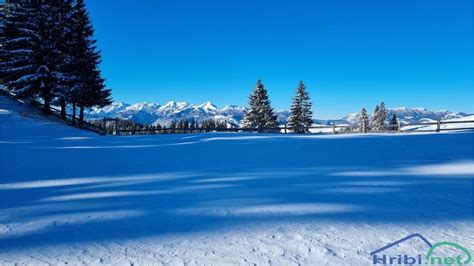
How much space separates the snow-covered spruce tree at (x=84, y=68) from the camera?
2707 centimetres

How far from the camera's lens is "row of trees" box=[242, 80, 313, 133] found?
43688 millimetres

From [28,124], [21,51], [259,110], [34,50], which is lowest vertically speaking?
[28,124]

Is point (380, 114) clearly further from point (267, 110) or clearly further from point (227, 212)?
point (227, 212)

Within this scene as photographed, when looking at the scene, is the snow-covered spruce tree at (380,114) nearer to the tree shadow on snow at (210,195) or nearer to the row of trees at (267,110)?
the row of trees at (267,110)

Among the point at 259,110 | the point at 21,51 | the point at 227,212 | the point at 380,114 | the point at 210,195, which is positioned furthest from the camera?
the point at 380,114

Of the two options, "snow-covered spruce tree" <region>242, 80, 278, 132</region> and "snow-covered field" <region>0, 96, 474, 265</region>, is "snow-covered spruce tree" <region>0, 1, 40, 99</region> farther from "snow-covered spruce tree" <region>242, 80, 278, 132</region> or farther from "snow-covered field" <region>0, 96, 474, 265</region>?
"snow-covered spruce tree" <region>242, 80, 278, 132</region>

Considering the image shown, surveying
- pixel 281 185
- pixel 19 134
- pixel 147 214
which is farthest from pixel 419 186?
pixel 19 134

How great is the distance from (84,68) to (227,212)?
2947 cm

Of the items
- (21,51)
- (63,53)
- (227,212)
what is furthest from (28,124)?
(227,212)

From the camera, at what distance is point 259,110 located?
43.7 meters

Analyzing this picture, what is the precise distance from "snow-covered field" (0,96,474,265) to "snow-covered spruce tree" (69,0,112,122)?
2096cm

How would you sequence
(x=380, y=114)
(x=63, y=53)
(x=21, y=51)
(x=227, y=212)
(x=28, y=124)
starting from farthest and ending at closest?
(x=380, y=114) < (x=63, y=53) < (x=21, y=51) < (x=28, y=124) < (x=227, y=212)

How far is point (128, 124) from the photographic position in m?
128

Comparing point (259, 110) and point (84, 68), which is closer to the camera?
point (84, 68)
